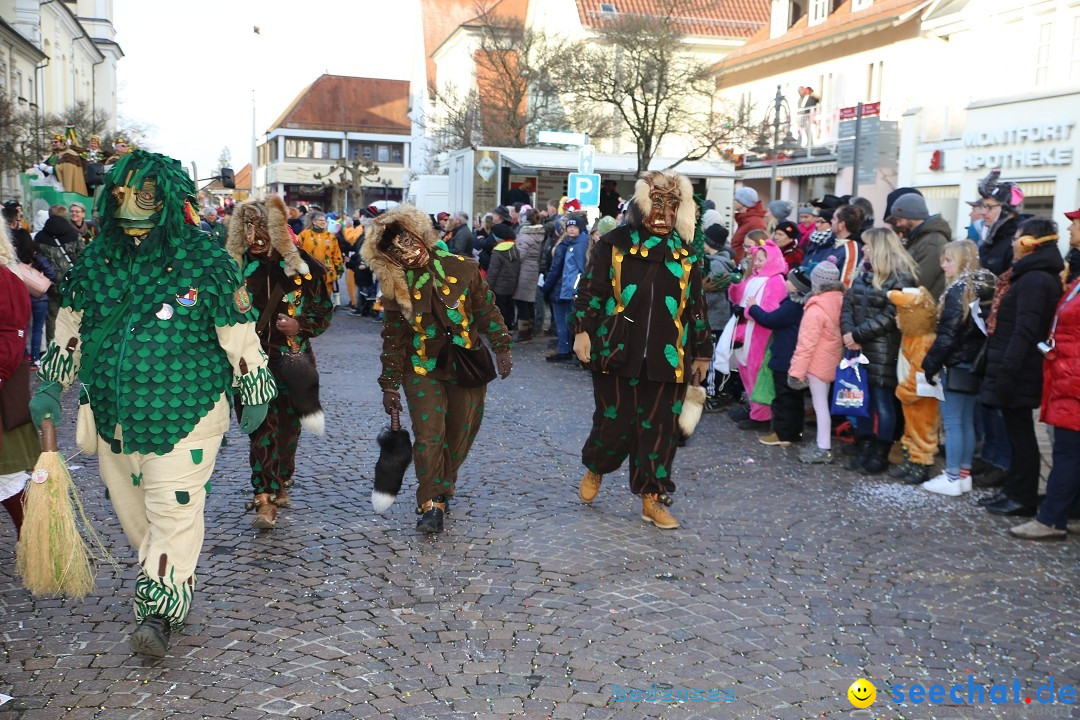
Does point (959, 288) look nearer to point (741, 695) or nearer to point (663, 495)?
point (663, 495)

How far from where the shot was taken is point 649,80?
2916 cm

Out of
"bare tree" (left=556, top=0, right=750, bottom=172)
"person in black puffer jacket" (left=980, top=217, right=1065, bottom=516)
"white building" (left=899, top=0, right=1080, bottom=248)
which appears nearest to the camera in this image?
"person in black puffer jacket" (left=980, top=217, right=1065, bottom=516)

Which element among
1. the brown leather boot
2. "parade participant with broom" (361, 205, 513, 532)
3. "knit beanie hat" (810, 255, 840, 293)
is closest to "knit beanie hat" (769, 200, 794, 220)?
"knit beanie hat" (810, 255, 840, 293)

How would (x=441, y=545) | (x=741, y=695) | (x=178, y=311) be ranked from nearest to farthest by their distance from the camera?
(x=741, y=695), (x=178, y=311), (x=441, y=545)

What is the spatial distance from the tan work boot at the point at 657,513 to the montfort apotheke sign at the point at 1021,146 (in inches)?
625

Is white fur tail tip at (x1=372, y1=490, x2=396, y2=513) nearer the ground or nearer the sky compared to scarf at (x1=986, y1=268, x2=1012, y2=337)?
nearer the ground

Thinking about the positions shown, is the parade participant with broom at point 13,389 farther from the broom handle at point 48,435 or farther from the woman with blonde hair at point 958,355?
the woman with blonde hair at point 958,355

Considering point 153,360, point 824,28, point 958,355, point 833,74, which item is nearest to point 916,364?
point 958,355

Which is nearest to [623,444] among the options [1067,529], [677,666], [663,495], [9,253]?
[663,495]

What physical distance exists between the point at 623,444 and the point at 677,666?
2.33m

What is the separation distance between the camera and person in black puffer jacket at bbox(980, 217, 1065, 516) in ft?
21.5

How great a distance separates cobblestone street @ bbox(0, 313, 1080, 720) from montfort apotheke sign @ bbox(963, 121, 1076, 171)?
14.4 metres

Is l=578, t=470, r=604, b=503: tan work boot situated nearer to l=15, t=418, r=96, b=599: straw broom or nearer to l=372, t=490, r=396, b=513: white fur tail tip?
l=372, t=490, r=396, b=513: white fur tail tip

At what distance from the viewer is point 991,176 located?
8828 mm
